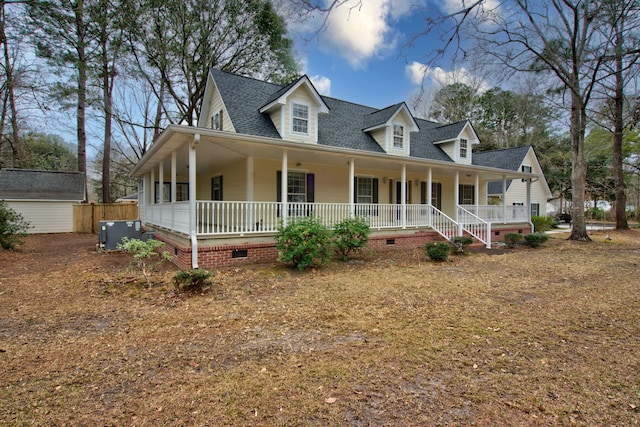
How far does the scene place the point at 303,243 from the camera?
7590 mm

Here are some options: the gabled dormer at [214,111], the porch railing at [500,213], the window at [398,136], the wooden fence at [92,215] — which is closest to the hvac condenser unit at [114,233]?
the gabled dormer at [214,111]

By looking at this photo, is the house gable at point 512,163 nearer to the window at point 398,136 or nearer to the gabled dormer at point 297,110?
the window at point 398,136

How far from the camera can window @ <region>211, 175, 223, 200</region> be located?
516 inches

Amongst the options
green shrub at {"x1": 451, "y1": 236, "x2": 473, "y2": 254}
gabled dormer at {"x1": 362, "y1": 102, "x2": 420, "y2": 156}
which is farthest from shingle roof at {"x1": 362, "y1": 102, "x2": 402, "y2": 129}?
green shrub at {"x1": 451, "y1": 236, "x2": 473, "y2": 254}

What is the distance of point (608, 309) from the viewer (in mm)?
5027

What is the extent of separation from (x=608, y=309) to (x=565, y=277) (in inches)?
101

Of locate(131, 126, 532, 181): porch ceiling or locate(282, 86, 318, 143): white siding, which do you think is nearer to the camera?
locate(131, 126, 532, 181): porch ceiling

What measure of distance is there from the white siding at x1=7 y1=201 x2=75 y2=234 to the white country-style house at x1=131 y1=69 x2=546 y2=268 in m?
6.13

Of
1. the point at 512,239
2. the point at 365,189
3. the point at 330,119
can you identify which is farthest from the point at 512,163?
the point at 330,119

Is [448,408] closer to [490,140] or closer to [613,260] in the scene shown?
[613,260]

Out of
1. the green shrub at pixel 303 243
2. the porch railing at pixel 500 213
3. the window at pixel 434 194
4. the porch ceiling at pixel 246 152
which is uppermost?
the porch ceiling at pixel 246 152

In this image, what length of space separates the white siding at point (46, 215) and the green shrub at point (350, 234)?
17189mm

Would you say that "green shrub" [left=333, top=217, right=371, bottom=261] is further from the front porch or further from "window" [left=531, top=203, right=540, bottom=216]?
"window" [left=531, top=203, right=540, bottom=216]

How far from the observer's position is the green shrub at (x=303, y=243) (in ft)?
25.0
